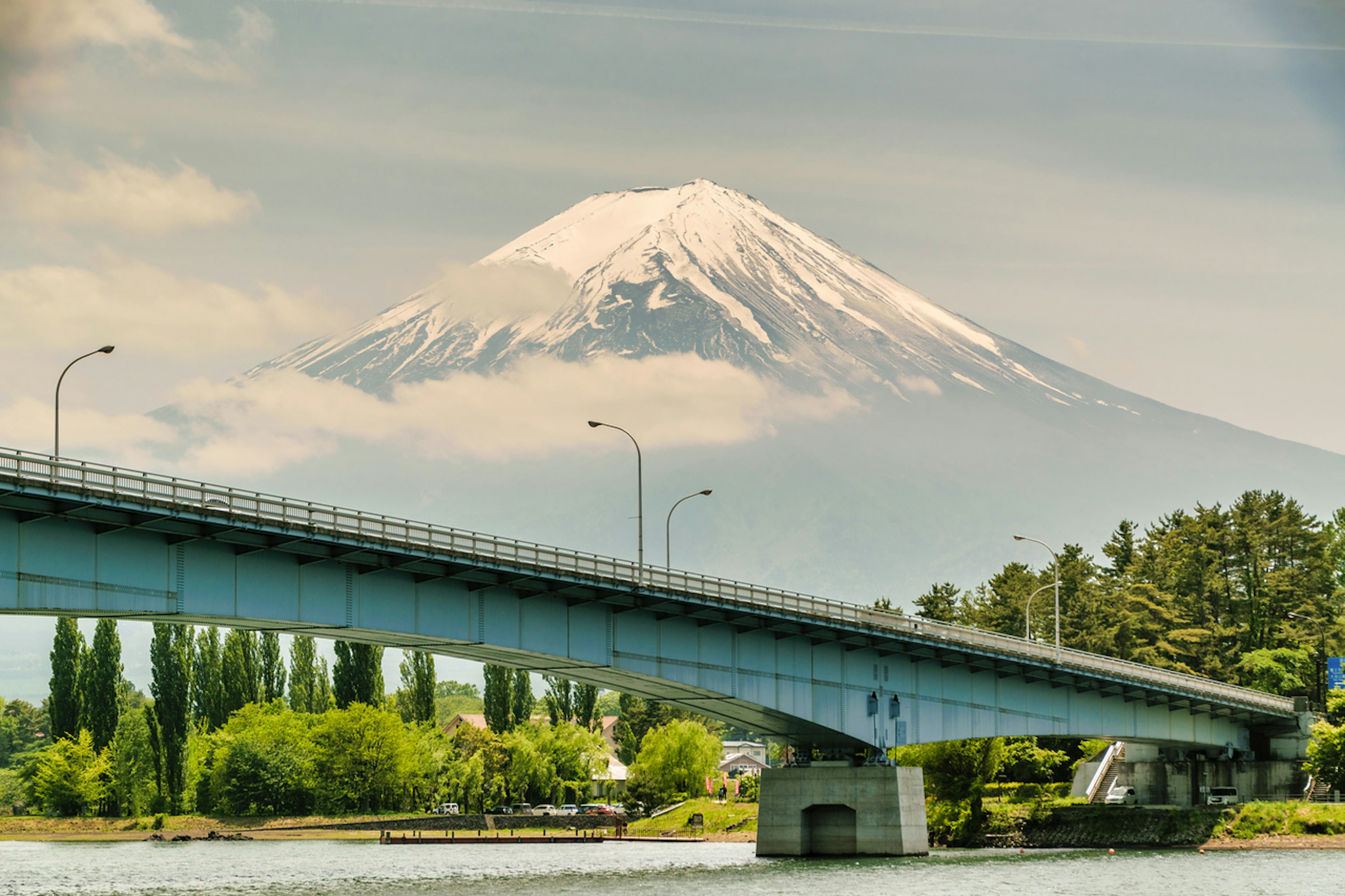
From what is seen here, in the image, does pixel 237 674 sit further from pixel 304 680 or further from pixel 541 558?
pixel 541 558

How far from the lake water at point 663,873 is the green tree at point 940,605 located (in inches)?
2401

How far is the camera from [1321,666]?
412 ft

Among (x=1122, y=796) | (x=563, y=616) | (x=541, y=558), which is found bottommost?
(x=1122, y=796)

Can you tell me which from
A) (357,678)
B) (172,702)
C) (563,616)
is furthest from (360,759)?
(563,616)

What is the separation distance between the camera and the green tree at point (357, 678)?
146 meters

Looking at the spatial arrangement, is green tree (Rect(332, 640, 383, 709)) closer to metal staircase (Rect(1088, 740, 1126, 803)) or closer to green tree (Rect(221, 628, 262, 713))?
green tree (Rect(221, 628, 262, 713))

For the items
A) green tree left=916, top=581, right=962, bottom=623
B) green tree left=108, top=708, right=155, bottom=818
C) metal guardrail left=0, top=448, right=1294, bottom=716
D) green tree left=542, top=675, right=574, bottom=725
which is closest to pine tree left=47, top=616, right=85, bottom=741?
green tree left=108, top=708, right=155, bottom=818

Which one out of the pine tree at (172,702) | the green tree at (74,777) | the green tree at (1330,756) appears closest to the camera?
the green tree at (1330,756)

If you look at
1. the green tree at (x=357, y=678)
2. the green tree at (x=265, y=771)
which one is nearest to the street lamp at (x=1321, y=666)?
the green tree at (x=357, y=678)

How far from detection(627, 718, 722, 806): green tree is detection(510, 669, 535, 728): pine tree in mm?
18608

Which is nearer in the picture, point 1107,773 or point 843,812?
point 843,812

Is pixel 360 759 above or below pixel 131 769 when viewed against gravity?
above

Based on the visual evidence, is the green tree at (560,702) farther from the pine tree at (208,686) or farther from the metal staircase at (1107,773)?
the metal staircase at (1107,773)

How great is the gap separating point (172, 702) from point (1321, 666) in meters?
101
